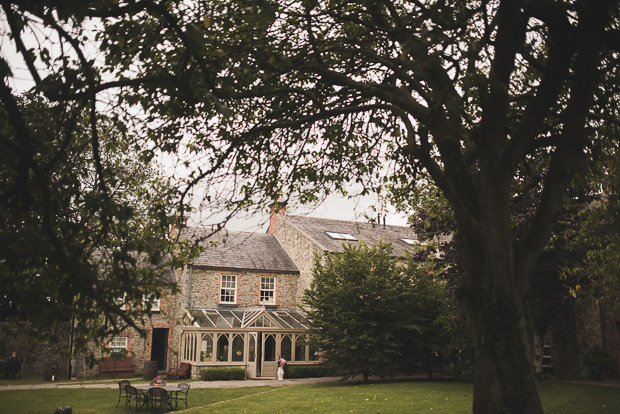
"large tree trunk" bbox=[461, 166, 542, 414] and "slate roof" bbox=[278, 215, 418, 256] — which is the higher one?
"slate roof" bbox=[278, 215, 418, 256]

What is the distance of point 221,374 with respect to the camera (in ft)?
80.8

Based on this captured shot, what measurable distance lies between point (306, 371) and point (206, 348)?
5.41 meters

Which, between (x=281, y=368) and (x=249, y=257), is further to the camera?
(x=249, y=257)

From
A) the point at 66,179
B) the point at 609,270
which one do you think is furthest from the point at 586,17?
the point at 609,270

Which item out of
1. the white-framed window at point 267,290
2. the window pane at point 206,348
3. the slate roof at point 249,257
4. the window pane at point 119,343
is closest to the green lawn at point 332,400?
the window pane at point 206,348

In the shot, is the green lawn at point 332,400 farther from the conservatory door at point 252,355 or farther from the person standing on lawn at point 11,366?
the person standing on lawn at point 11,366

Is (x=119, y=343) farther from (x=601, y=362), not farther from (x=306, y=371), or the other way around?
(x=601, y=362)

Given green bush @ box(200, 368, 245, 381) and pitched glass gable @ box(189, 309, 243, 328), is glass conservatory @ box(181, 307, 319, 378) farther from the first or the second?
green bush @ box(200, 368, 245, 381)

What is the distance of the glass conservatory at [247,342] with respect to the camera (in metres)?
25.5

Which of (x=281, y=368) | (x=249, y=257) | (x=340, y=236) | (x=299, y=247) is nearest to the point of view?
(x=281, y=368)

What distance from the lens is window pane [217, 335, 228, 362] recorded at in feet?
84.2

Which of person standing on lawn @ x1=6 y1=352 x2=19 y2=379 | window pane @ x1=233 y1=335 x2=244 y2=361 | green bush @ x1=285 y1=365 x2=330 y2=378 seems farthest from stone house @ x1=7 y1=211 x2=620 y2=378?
person standing on lawn @ x1=6 y1=352 x2=19 y2=379

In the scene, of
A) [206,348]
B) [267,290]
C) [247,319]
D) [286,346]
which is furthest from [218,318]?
[267,290]

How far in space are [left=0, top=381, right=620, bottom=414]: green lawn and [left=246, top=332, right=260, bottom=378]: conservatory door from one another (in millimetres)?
5013
